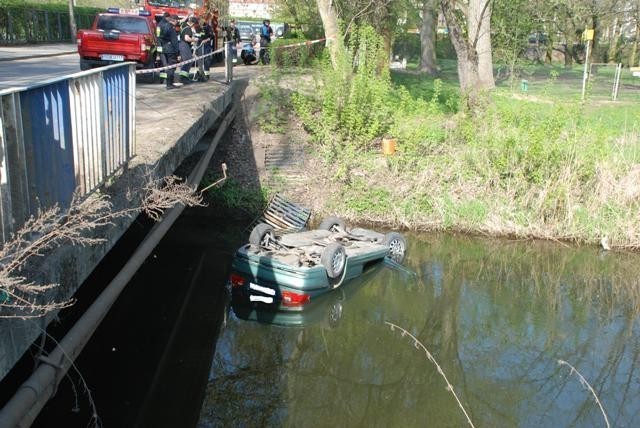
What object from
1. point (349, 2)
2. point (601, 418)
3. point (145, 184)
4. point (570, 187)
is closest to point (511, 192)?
point (570, 187)

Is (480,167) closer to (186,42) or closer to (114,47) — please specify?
(186,42)

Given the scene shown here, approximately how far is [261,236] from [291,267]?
0.99m

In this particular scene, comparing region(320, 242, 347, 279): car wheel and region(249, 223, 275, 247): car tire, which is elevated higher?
region(249, 223, 275, 247): car tire

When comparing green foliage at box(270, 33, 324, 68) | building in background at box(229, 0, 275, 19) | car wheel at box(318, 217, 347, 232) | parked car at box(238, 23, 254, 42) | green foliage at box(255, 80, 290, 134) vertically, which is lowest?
car wheel at box(318, 217, 347, 232)

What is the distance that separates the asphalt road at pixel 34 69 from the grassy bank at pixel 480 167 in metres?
5.99

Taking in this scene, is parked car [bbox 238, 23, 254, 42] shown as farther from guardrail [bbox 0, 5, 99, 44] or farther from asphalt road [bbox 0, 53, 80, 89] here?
guardrail [bbox 0, 5, 99, 44]

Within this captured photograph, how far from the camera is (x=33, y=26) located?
107ft

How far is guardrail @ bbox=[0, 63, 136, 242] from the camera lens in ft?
13.7

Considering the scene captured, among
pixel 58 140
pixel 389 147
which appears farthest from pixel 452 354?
pixel 389 147

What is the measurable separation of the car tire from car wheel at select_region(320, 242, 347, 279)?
36.8 inches

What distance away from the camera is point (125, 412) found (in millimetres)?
7230

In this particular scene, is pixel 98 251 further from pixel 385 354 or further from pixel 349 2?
pixel 349 2

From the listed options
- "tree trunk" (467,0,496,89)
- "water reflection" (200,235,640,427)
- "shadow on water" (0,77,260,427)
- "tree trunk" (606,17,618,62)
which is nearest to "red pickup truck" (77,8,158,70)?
"shadow on water" (0,77,260,427)

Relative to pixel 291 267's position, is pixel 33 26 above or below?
above
